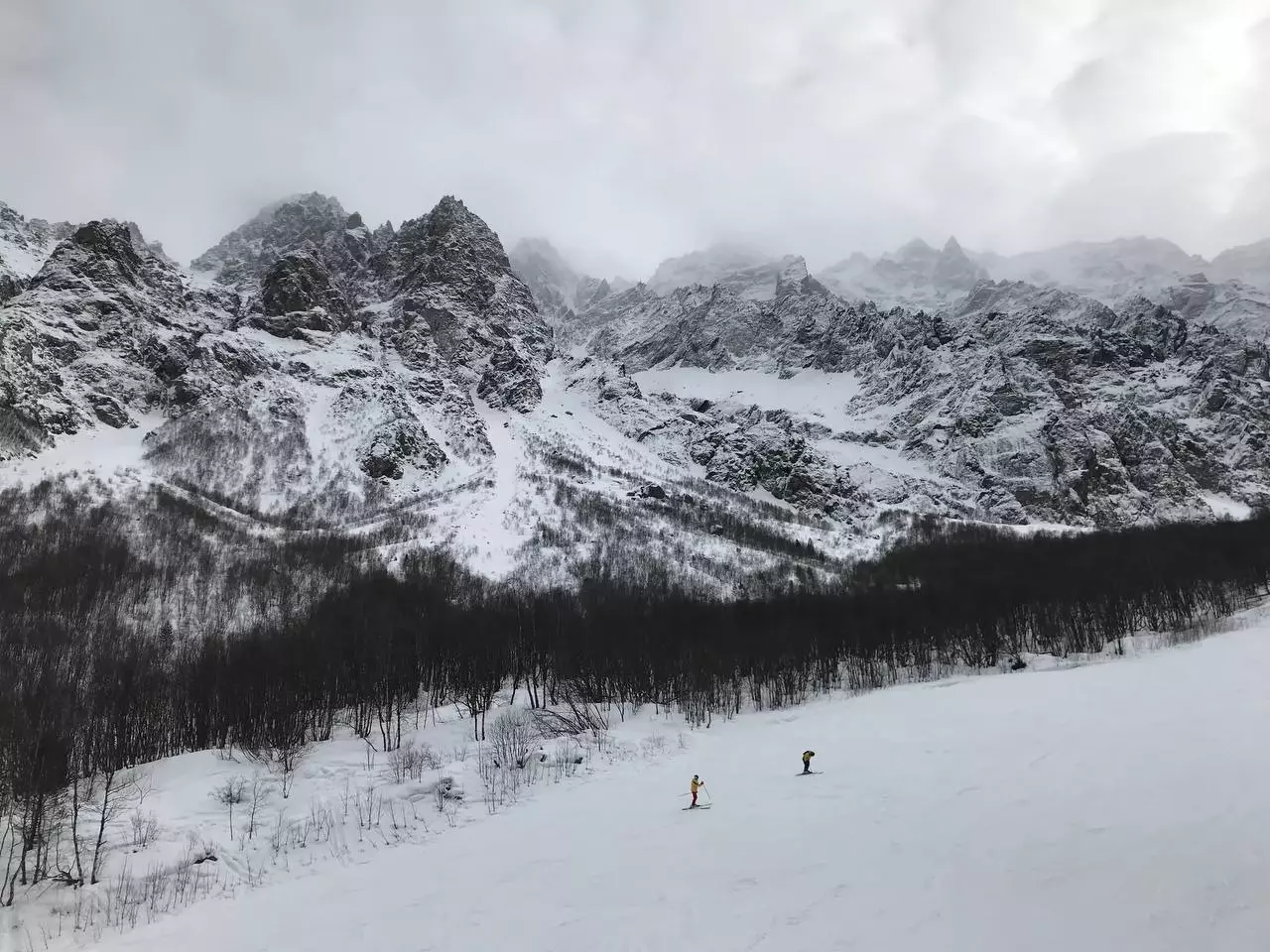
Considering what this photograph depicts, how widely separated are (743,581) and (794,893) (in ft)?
356

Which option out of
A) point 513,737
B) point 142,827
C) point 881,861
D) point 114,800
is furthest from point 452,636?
point 881,861

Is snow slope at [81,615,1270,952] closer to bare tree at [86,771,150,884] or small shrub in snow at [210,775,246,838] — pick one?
bare tree at [86,771,150,884]

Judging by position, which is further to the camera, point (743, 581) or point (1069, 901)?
point (743, 581)

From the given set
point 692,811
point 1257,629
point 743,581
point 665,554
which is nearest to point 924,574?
point 743,581

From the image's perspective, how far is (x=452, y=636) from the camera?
6812cm

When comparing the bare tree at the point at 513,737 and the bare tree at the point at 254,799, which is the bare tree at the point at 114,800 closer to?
the bare tree at the point at 254,799

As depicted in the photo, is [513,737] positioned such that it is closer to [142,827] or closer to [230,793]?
[230,793]

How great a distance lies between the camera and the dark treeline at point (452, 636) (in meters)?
50.0

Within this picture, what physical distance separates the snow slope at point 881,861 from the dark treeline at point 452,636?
22.8 metres

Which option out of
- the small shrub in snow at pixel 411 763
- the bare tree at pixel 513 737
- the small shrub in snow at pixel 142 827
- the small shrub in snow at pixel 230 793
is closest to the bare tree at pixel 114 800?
the small shrub in snow at pixel 142 827

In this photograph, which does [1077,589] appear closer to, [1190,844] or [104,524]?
[1190,844]

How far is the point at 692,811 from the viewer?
77.3 ft

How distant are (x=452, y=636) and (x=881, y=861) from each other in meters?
59.2

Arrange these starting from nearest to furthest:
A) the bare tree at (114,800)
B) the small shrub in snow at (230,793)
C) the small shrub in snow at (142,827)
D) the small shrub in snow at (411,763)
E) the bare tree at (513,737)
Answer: the bare tree at (114,800)
the small shrub in snow at (142,827)
the small shrub in snow at (230,793)
the small shrub in snow at (411,763)
the bare tree at (513,737)
